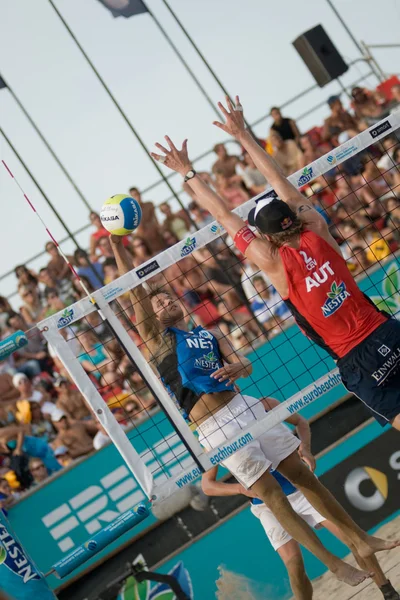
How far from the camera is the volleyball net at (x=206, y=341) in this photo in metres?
5.85

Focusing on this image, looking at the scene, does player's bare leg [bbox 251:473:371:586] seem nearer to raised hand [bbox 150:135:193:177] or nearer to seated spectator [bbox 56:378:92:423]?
raised hand [bbox 150:135:193:177]

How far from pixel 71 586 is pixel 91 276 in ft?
14.0

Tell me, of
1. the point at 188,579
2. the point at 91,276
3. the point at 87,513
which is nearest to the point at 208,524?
the point at 188,579

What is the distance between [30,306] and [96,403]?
17.3 feet

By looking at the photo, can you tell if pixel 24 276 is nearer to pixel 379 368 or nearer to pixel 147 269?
pixel 147 269

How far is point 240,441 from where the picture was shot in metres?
5.92

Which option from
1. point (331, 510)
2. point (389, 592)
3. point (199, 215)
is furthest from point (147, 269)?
point (199, 215)

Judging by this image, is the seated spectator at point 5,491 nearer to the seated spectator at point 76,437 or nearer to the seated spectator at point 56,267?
the seated spectator at point 76,437

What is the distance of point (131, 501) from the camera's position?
24.7 feet

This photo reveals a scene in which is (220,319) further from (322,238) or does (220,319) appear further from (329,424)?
(322,238)

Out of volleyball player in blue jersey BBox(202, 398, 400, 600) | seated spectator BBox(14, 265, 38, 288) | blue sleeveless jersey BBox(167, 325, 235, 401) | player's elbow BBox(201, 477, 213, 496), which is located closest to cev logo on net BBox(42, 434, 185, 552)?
player's elbow BBox(201, 477, 213, 496)

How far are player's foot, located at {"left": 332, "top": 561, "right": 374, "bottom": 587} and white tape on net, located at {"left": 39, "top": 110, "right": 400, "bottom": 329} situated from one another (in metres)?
2.39

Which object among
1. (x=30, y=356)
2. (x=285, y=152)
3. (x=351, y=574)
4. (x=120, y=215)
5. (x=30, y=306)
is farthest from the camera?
(x=285, y=152)

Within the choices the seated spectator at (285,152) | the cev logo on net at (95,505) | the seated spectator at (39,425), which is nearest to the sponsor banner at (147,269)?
the cev logo on net at (95,505)
